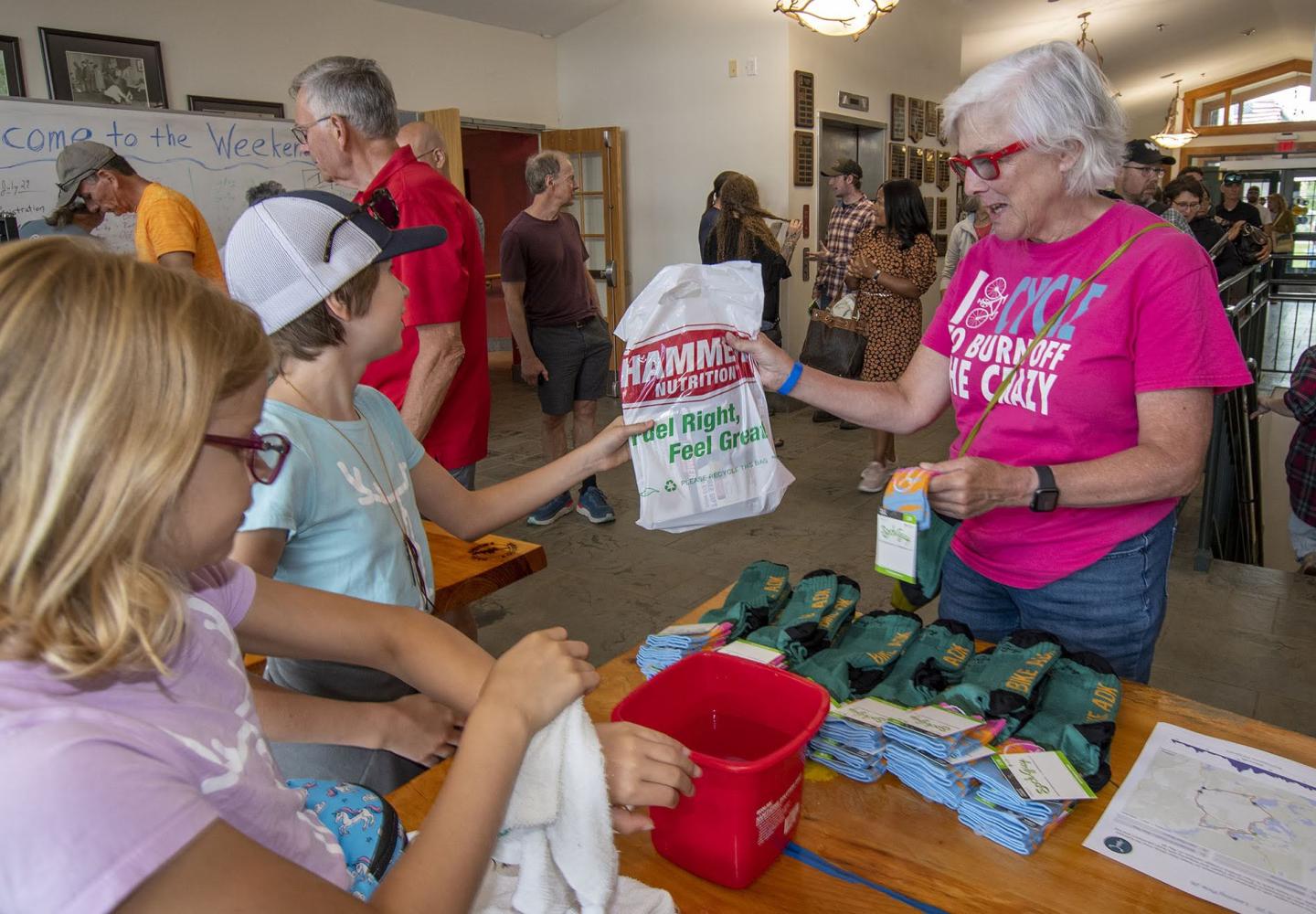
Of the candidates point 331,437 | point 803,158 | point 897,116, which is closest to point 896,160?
point 897,116

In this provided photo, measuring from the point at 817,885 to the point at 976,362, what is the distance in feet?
3.21

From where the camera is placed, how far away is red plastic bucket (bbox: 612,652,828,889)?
2.92 ft

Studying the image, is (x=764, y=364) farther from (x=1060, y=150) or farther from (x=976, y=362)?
(x=1060, y=150)

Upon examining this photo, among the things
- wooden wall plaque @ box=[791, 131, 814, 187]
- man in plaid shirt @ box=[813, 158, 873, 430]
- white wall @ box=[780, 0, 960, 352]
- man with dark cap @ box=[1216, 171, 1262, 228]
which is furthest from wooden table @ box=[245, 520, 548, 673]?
man with dark cap @ box=[1216, 171, 1262, 228]

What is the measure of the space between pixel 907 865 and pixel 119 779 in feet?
2.55

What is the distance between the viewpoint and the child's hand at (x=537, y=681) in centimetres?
78

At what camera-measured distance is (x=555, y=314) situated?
4352 millimetres

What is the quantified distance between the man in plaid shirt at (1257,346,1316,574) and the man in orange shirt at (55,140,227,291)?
4130 millimetres

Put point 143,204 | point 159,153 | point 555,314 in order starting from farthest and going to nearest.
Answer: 1. point 159,153
2. point 555,314
3. point 143,204

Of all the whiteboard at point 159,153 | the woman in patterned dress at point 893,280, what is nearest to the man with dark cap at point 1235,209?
the woman in patterned dress at point 893,280

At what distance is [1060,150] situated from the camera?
143 centimetres

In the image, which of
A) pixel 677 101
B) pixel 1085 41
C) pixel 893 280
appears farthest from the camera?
pixel 1085 41

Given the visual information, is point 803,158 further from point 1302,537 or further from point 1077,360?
point 1077,360

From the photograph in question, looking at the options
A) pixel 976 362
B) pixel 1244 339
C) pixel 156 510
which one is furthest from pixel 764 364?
pixel 1244 339
